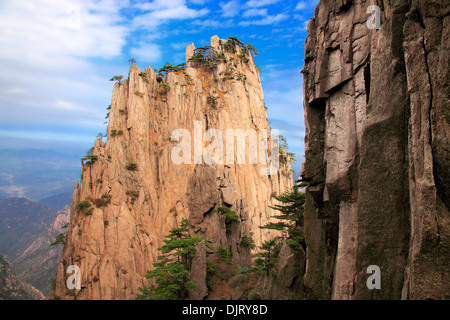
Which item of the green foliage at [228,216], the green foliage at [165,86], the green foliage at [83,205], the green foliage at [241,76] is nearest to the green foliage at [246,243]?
the green foliage at [228,216]

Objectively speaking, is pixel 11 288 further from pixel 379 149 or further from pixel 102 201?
pixel 379 149

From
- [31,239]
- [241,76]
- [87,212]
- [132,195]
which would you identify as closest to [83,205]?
[87,212]

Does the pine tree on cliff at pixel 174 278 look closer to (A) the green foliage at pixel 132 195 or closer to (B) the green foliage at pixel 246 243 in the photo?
(B) the green foliage at pixel 246 243

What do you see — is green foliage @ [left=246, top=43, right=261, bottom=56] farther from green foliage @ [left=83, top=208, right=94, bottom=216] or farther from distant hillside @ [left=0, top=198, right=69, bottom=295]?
distant hillside @ [left=0, top=198, right=69, bottom=295]

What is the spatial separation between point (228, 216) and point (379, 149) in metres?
19.2

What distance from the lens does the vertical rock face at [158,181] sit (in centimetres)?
2869

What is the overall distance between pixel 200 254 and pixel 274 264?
611 cm

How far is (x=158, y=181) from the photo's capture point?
137 ft

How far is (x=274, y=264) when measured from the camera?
14.8 m

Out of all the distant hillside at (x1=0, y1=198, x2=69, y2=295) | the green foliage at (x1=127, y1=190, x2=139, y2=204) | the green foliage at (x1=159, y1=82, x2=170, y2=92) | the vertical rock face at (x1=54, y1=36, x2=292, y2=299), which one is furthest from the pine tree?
the distant hillside at (x1=0, y1=198, x2=69, y2=295)

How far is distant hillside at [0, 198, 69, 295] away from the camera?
257 feet

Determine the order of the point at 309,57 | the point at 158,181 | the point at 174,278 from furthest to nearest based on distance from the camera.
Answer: the point at 158,181, the point at 174,278, the point at 309,57
